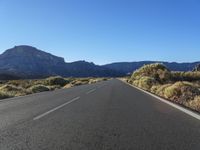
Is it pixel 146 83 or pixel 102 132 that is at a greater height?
pixel 102 132

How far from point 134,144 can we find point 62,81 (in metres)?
75.8

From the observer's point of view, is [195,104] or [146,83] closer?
[195,104]

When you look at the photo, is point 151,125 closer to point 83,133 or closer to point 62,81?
point 83,133

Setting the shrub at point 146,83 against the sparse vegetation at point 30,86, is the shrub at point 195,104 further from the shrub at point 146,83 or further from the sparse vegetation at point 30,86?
the shrub at point 146,83

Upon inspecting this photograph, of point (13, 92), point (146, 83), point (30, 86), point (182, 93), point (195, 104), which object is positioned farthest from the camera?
point (30, 86)

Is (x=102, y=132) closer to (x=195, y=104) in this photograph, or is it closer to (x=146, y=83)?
(x=195, y=104)

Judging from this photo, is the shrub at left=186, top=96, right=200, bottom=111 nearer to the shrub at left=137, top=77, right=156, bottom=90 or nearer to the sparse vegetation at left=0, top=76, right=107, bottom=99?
the sparse vegetation at left=0, top=76, right=107, bottom=99

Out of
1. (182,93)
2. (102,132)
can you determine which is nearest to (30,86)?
(182,93)

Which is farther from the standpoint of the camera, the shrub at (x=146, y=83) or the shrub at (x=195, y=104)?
the shrub at (x=146, y=83)

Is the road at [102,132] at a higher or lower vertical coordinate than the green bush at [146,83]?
higher

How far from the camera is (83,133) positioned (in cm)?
886

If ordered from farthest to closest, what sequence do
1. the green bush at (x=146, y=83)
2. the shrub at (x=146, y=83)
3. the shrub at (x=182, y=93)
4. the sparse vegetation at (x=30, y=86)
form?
the green bush at (x=146, y=83), the shrub at (x=146, y=83), the sparse vegetation at (x=30, y=86), the shrub at (x=182, y=93)

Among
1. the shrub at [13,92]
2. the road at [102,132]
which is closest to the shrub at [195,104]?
the road at [102,132]

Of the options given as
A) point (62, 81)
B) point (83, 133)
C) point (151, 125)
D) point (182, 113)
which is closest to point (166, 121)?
point (151, 125)
